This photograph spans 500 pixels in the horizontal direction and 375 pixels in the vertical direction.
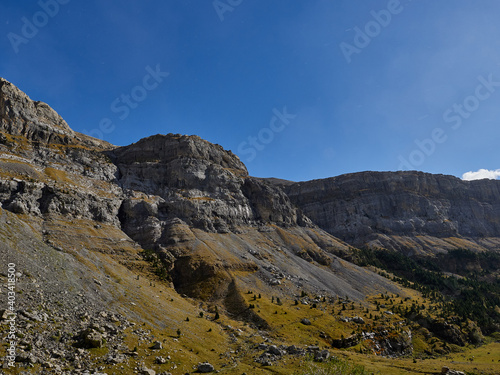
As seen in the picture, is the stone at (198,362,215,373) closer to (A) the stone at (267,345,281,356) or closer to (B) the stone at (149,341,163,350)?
(B) the stone at (149,341,163,350)

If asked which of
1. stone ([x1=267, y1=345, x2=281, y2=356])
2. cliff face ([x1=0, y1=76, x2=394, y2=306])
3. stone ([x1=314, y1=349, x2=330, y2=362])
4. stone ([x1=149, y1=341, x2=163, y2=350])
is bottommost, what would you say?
stone ([x1=149, y1=341, x2=163, y2=350])

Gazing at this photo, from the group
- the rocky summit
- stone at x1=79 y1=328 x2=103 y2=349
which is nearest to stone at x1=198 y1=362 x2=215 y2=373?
the rocky summit

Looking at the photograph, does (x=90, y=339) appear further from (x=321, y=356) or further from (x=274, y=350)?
(x=321, y=356)

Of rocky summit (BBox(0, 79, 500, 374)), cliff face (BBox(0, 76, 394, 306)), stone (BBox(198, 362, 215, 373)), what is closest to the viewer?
stone (BBox(198, 362, 215, 373))

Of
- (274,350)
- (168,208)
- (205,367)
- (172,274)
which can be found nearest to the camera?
(205,367)

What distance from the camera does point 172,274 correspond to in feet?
285

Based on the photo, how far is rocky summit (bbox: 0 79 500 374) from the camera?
40.7 metres

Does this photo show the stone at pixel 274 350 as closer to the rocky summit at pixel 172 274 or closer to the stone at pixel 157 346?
the rocky summit at pixel 172 274

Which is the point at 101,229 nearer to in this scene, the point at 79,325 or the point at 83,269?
the point at 83,269

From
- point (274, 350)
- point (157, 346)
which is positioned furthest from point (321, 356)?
point (157, 346)

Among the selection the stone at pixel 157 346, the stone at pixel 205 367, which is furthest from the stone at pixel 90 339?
the stone at pixel 205 367

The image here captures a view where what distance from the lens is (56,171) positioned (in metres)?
105

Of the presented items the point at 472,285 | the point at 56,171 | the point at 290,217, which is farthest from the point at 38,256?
the point at 472,285

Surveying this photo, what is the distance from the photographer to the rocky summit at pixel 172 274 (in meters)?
40.7
